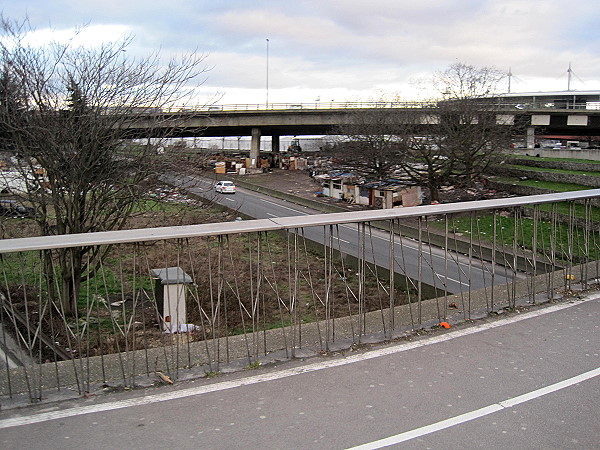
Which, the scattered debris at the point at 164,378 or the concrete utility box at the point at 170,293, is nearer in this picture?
the scattered debris at the point at 164,378

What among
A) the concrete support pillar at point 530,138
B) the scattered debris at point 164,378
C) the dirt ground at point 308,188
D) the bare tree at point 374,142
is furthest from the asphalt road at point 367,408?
A: the concrete support pillar at point 530,138

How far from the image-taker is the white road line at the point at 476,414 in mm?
3373

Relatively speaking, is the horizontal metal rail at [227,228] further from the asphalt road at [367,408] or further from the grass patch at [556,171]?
the grass patch at [556,171]

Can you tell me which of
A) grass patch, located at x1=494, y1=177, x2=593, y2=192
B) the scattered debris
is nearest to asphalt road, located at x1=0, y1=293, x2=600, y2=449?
the scattered debris

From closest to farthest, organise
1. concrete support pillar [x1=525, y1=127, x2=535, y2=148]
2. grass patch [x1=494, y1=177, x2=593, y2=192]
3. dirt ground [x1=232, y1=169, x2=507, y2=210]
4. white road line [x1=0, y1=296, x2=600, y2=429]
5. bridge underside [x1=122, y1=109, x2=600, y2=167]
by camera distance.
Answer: white road line [x1=0, y1=296, x2=600, y2=429] → grass patch [x1=494, y1=177, x2=593, y2=192] → dirt ground [x1=232, y1=169, x2=507, y2=210] → bridge underside [x1=122, y1=109, x2=600, y2=167] → concrete support pillar [x1=525, y1=127, x2=535, y2=148]

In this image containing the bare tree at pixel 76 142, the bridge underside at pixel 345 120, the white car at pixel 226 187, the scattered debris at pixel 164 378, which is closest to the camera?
the scattered debris at pixel 164 378

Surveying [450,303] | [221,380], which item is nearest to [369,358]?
[221,380]

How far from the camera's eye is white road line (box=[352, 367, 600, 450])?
337 cm

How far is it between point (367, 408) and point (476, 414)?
714mm

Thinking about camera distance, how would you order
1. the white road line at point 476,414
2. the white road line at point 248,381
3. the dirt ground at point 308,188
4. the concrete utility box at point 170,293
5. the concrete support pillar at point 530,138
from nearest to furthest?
1. the white road line at point 476,414
2. the white road line at point 248,381
3. the concrete utility box at point 170,293
4. the dirt ground at point 308,188
5. the concrete support pillar at point 530,138

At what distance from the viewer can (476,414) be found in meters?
3.74

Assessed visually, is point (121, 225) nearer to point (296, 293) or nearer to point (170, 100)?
point (170, 100)

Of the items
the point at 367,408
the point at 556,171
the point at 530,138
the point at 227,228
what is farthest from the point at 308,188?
the point at 367,408

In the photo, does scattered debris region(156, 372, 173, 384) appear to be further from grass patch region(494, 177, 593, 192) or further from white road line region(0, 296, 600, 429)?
grass patch region(494, 177, 593, 192)
